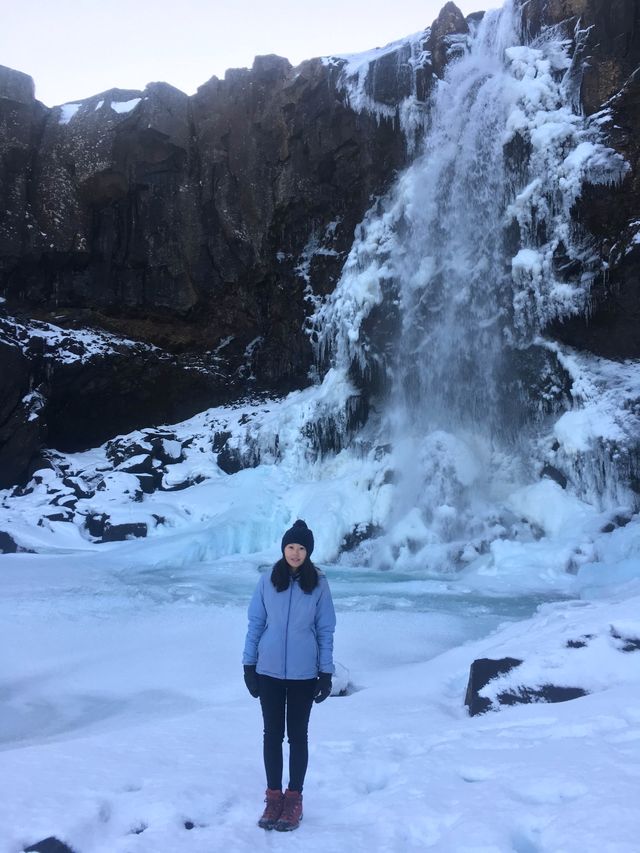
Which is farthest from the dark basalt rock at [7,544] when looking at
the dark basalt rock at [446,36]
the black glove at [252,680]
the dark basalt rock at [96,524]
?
the dark basalt rock at [446,36]

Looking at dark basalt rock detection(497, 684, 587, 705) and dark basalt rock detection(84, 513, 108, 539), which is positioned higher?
dark basalt rock detection(84, 513, 108, 539)

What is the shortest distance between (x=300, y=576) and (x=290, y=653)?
35cm

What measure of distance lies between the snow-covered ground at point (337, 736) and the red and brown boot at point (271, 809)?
0.16 feet

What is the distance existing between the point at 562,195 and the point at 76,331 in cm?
1432

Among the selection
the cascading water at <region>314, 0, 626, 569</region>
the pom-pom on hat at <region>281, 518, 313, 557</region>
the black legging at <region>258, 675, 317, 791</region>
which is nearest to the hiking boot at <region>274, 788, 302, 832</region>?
the black legging at <region>258, 675, 317, 791</region>

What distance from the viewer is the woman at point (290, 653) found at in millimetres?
3027

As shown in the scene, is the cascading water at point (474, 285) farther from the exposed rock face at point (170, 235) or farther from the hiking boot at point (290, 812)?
the hiking boot at point (290, 812)

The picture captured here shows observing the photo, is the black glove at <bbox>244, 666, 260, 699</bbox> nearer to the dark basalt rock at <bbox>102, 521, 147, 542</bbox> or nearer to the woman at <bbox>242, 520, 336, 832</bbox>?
the woman at <bbox>242, 520, 336, 832</bbox>

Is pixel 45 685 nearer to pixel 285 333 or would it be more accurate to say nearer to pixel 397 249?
pixel 397 249

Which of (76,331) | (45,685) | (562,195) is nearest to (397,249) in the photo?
(562,195)

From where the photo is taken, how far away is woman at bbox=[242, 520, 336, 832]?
3.03 meters

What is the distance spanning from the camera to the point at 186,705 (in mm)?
5285

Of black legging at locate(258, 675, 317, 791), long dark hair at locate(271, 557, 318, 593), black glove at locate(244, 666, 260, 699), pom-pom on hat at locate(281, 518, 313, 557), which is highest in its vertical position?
pom-pom on hat at locate(281, 518, 313, 557)

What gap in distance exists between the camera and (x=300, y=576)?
315cm
